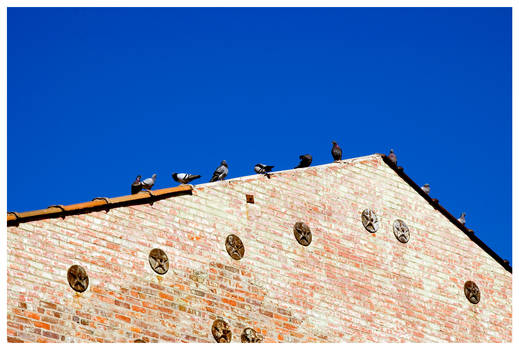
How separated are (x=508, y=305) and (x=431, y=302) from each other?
236 centimetres

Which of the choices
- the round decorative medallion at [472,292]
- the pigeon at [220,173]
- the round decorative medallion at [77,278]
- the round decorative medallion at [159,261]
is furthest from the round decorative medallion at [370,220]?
the round decorative medallion at [77,278]

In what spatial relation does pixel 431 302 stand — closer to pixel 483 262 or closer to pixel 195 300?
pixel 483 262

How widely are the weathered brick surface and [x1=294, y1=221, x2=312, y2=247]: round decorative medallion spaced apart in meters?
0.13

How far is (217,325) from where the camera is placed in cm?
2317

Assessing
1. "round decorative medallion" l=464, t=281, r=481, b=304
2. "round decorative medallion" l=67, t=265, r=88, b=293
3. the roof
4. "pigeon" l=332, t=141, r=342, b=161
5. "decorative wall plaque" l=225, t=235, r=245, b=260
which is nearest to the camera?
the roof

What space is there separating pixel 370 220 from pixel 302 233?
209 cm

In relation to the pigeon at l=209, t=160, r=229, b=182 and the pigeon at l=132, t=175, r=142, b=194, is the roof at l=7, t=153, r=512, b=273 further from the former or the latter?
the pigeon at l=209, t=160, r=229, b=182

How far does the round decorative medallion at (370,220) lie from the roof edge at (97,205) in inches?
180

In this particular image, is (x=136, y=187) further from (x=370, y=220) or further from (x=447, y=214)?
(x=447, y=214)

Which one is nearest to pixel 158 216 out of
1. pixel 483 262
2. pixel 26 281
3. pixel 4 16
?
pixel 26 281

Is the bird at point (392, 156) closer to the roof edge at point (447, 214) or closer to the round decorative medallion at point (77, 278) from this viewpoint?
the roof edge at point (447, 214)

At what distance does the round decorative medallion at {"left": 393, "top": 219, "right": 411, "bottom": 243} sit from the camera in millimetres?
27125

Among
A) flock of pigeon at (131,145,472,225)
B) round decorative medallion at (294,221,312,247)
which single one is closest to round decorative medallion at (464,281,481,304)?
flock of pigeon at (131,145,472,225)

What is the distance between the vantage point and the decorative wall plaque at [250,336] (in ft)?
76.7
